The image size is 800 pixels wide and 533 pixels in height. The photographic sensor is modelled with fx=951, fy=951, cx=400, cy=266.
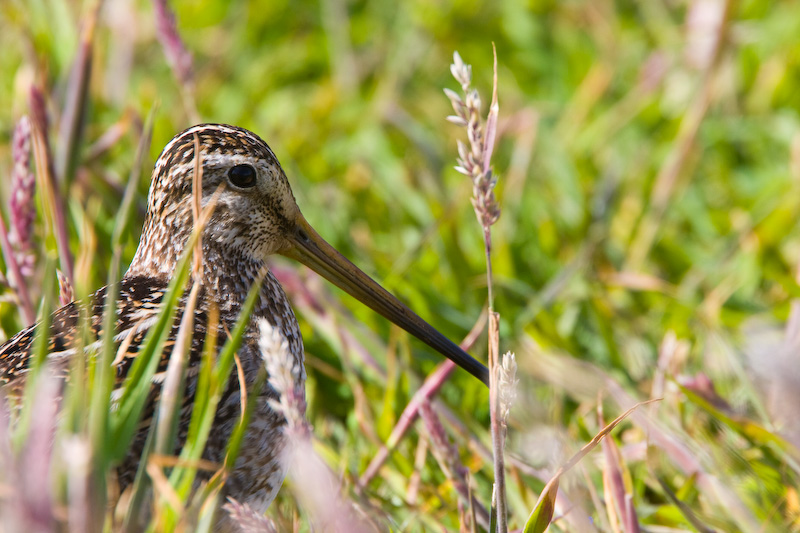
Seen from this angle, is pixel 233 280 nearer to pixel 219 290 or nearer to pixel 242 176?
pixel 219 290

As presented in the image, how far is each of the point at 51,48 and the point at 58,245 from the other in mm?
1958

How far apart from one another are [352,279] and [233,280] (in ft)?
0.83

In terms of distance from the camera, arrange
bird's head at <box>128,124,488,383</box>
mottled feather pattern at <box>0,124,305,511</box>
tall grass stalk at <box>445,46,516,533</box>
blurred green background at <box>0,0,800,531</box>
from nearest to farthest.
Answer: tall grass stalk at <box>445,46,516,533</box>
mottled feather pattern at <box>0,124,305,511</box>
bird's head at <box>128,124,488,383</box>
blurred green background at <box>0,0,800,531</box>

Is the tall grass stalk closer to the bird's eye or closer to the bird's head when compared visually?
the bird's head

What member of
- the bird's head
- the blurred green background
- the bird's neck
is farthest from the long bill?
the blurred green background

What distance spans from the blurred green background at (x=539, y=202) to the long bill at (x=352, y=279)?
37cm

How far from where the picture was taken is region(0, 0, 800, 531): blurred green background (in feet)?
7.13

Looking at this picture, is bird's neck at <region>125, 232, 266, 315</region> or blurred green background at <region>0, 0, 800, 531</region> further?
blurred green background at <region>0, 0, 800, 531</region>

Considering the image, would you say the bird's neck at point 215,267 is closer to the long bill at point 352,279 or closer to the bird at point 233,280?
the bird at point 233,280

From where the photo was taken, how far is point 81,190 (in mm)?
2936

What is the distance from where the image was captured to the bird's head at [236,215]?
6.36 ft

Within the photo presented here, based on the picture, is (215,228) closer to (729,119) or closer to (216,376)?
(216,376)

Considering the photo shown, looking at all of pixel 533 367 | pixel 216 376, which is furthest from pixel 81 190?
pixel 216 376

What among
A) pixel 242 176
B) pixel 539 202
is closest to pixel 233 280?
pixel 242 176
